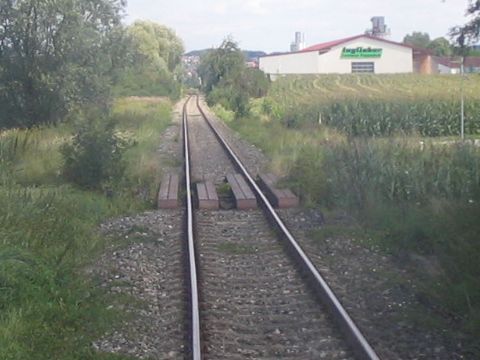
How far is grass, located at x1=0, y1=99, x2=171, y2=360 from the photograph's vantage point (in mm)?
7508

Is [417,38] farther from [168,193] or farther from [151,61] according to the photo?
[168,193]

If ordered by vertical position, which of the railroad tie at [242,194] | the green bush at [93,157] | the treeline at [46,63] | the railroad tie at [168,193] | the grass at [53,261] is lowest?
the railroad tie at [242,194]

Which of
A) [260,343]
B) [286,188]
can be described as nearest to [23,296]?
[260,343]

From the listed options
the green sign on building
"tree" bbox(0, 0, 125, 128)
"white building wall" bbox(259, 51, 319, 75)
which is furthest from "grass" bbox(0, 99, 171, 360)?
the green sign on building

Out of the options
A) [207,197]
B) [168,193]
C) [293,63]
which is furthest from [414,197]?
[293,63]

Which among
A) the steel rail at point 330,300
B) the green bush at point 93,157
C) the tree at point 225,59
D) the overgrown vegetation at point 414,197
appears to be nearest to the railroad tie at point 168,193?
the green bush at point 93,157

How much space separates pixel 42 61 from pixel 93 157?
53.1ft

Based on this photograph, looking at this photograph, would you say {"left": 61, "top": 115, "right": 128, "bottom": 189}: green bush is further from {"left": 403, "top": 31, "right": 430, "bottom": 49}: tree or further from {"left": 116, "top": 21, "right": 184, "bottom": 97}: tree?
{"left": 403, "top": 31, "right": 430, "bottom": 49}: tree

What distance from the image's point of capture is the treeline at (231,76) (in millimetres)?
60062

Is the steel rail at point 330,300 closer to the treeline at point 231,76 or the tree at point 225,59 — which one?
the treeline at point 231,76

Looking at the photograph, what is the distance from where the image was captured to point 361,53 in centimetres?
10300

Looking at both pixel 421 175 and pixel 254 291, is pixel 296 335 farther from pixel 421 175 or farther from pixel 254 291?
pixel 421 175

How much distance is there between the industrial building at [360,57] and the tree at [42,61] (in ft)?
240

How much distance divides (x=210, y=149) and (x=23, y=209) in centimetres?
1673
